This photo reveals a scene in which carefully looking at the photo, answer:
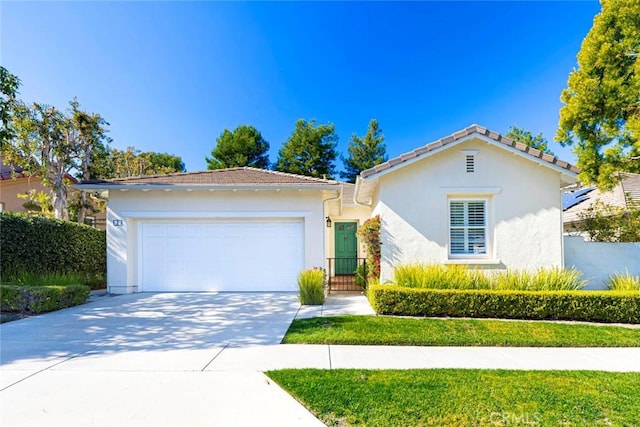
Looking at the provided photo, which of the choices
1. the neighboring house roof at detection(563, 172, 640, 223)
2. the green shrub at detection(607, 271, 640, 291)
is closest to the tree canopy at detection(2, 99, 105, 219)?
the green shrub at detection(607, 271, 640, 291)

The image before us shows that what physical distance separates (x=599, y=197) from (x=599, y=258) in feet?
27.2

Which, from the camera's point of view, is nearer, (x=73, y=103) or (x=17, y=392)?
(x=17, y=392)

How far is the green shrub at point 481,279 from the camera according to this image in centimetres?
775

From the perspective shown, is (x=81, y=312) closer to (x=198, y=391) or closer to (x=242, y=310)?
(x=242, y=310)

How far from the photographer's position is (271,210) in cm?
1062

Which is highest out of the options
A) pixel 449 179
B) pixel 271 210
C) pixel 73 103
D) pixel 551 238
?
pixel 73 103

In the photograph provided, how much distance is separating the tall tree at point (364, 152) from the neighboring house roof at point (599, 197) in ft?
47.9

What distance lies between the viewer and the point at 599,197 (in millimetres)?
14688

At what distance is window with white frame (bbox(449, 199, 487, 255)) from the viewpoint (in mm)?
8969

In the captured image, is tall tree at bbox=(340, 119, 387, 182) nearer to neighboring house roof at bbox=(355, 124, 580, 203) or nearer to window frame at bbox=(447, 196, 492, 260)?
window frame at bbox=(447, 196, 492, 260)

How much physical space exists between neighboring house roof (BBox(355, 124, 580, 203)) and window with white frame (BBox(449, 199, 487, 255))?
1.64 meters

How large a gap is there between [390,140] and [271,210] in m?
21.5

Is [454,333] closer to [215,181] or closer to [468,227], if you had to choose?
[468,227]

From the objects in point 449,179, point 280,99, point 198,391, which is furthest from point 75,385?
point 280,99
